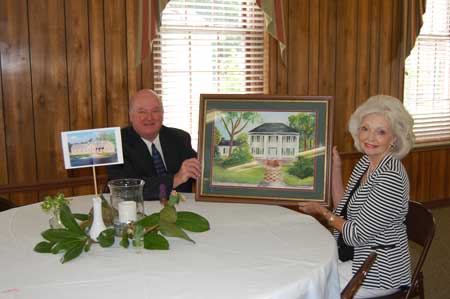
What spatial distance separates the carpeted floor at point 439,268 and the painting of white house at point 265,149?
1559 mm

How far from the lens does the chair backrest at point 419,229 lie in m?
1.99

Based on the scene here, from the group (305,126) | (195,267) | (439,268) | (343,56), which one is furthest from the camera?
(343,56)

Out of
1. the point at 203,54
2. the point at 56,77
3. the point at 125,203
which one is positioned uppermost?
the point at 203,54

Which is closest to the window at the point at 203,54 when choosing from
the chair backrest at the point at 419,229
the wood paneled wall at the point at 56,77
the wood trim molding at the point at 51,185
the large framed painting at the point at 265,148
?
the wood paneled wall at the point at 56,77

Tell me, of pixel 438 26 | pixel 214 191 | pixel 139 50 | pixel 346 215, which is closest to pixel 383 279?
pixel 346 215

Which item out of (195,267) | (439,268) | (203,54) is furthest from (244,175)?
(439,268)

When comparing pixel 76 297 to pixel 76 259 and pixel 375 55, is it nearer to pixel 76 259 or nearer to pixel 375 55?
pixel 76 259

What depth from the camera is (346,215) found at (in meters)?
2.27

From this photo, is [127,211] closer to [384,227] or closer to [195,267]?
[195,267]

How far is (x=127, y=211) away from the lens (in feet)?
5.65

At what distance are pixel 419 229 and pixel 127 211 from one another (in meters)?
1.22

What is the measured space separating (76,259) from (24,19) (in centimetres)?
220

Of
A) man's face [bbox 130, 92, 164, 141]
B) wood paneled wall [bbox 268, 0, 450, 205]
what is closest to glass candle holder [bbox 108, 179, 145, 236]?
man's face [bbox 130, 92, 164, 141]

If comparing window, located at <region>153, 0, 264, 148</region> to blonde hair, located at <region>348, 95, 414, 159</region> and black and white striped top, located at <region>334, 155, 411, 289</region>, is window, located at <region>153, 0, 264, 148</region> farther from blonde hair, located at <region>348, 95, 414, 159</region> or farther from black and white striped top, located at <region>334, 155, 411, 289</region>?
black and white striped top, located at <region>334, 155, 411, 289</region>
